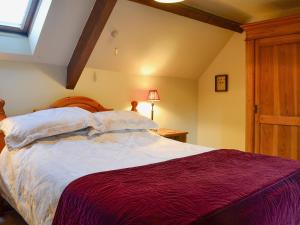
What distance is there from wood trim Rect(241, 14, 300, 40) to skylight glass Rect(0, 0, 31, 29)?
2.51m

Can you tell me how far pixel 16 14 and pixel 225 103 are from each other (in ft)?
10.1

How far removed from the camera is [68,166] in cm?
185

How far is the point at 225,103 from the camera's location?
14.7 ft

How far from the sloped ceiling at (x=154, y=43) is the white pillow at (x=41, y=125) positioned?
0.98 m

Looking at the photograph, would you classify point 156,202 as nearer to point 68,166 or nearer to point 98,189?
point 98,189

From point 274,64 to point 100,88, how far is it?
2072mm

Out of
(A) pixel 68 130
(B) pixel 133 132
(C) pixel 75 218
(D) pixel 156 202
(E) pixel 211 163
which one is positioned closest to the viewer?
(D) pixel 156 202

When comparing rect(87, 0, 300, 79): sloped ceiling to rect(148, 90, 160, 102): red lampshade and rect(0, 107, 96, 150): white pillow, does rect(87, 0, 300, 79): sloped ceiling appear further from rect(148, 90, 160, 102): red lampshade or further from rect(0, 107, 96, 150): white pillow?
rect(0, 107, 96, 150): white pillow

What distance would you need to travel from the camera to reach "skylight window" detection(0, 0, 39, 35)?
288 cm

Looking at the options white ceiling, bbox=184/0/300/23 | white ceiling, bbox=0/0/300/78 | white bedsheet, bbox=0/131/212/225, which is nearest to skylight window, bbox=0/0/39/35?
white ceiling, bbox=0/0/300/78

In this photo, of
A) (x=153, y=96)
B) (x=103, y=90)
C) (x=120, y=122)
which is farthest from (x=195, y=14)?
(x=120, y=122)

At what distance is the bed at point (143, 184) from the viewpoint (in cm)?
125

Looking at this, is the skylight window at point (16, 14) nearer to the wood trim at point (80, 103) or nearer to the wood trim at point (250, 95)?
the wood trim at point (80, 103)

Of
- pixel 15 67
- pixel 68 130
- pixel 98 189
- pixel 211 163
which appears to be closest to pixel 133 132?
pixel 68 130
